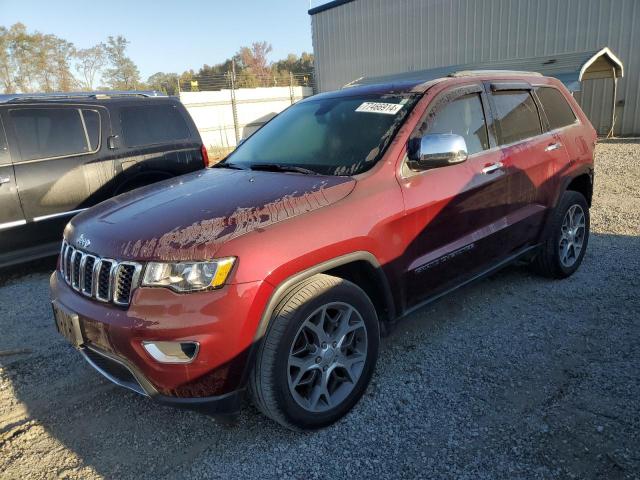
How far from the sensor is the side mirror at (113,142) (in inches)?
227

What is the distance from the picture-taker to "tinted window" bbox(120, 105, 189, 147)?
5.99m

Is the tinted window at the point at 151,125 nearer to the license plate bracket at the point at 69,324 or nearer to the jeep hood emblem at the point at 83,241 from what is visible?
the jeep hood emblem at the point at 83,241

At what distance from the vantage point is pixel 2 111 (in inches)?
202

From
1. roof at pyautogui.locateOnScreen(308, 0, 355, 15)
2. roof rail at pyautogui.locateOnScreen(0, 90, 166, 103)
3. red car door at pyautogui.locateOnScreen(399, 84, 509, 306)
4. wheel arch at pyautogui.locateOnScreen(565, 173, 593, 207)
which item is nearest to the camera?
red car door at pyautogui.locateOnScreen(399, 84, 509, 306)

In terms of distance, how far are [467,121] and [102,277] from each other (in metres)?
2.62

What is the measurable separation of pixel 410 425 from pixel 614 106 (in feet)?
Answer: 55.7

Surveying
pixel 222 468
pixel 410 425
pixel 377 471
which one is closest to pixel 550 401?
pixel 410 425

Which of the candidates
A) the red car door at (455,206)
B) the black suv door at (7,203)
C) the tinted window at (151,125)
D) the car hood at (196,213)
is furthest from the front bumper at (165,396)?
the tinted window at (151,125)

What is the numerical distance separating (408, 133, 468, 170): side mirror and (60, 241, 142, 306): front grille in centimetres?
171

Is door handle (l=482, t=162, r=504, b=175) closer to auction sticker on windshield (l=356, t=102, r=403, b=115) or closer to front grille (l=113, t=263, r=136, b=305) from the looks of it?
auction sticker on windshield (l=356, t=102, r=403, b=115)

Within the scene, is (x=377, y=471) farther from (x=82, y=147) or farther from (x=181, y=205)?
(x=82, y=147)

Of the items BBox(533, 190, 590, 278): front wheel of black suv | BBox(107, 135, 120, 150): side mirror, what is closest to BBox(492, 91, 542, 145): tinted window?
BBox(533, 190, 590, 278): front wheel of black suv

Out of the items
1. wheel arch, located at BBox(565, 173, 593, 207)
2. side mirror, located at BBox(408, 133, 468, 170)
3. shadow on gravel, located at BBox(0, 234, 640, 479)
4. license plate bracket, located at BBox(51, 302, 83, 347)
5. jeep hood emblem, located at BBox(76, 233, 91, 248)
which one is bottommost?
shadow on gravel, located at BBox(0, 234, 640, 479)

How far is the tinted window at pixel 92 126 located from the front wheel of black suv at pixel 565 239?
4.87 meters
